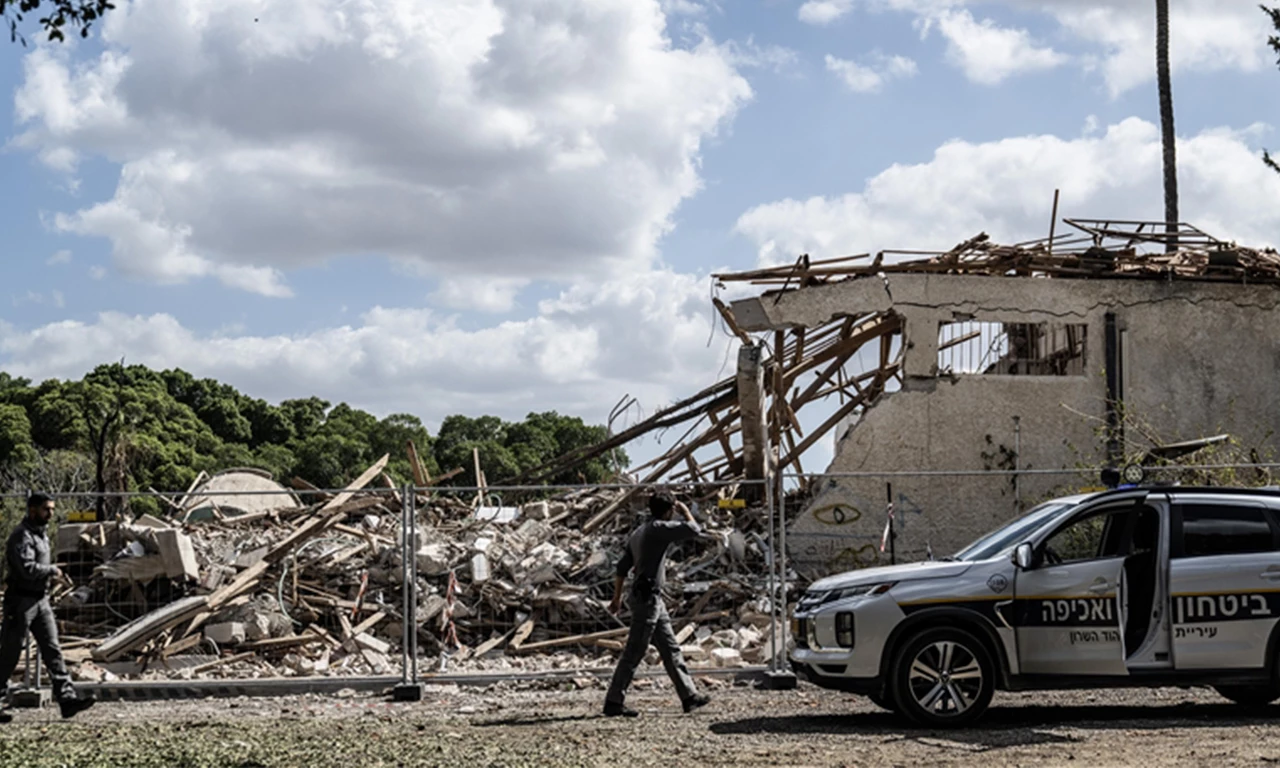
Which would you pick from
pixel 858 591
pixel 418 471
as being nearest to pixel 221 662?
pixel 418 471

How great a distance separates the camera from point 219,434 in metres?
63.9

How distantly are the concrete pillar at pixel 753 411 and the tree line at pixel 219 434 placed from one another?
98.6ft

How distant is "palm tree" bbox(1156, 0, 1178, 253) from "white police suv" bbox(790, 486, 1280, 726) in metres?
22.4

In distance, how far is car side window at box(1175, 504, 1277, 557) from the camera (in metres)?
11.5

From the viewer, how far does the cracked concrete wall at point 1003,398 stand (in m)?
19.8

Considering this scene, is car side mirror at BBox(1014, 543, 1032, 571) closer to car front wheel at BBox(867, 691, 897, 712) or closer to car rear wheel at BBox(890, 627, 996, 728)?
car rear wheel at BBox(890, 627, 996, 728)

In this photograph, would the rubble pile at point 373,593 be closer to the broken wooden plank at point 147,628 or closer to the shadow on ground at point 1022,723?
the broken wooden plank at point 147,628

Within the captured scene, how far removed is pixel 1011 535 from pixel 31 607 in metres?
8.09

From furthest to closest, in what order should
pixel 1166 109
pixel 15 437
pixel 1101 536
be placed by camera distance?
pixel 15 437
pixel 1166 109
pixel 1101 536

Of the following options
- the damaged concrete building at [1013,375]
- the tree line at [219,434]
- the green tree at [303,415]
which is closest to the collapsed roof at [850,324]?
the damaged concrete building at [1013,375]

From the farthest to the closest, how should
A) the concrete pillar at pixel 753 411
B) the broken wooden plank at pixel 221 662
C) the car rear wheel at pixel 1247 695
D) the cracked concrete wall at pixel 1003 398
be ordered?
the cracked concrete wall at pixel 1003 398, the concrete pillar at pixel 753 411, the broken wooden plank at pixel 221 662, the car rear wheel at pixel 1247 695

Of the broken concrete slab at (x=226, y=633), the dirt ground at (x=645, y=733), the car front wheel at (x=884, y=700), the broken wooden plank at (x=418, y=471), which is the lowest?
the dirt ground at (x=645, y=733)

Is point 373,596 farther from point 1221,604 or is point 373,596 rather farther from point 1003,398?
point 1221,604

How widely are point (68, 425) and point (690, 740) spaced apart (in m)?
51.7
